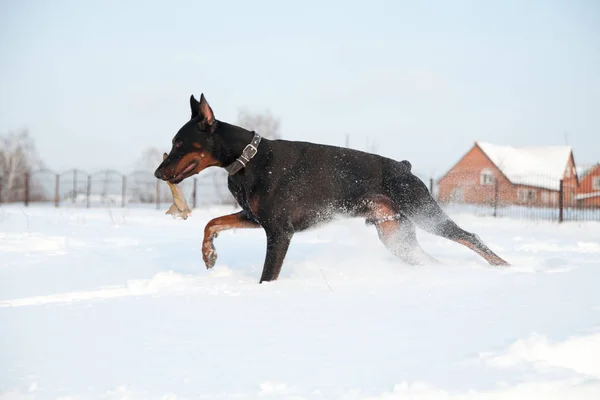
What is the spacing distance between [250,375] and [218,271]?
3.02 metres

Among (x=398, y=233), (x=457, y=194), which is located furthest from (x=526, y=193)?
(x=398, y=233)

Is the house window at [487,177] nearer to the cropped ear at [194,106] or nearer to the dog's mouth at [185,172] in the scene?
the cropped ear at [194,106]

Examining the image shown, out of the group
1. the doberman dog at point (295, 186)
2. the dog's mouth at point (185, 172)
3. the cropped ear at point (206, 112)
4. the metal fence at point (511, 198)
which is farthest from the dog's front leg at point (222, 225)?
the metal fence at point (511, 198)

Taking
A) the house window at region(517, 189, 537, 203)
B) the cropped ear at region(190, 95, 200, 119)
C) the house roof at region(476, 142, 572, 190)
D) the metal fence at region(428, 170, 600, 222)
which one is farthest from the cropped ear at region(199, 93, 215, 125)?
the house roof at region(476, 142, 572, 190)

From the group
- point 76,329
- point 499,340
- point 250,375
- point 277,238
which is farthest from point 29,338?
point 499,340

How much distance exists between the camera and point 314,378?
7.17 ft

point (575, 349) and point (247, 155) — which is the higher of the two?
point (247, 155)

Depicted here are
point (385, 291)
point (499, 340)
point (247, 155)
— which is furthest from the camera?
point (247, 155)

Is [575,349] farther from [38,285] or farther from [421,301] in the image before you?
[38,285]

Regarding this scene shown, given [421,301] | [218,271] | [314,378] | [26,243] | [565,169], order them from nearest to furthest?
1. [314,378]
2. [421,301]
3. [218,271]
4. [26,243]
5. [565,169]

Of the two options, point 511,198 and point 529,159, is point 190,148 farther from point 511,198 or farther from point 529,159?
point 529,159

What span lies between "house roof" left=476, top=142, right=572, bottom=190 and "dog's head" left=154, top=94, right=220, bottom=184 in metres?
35.0

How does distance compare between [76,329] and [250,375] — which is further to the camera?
[76,329]

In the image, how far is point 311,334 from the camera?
2.80 m
